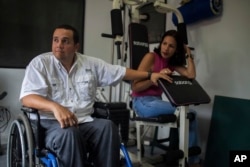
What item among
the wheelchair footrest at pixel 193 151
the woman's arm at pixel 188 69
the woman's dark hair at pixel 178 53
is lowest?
the wheelchair footrest at pixel 193 151

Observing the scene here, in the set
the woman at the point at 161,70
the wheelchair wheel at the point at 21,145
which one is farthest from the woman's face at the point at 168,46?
the wheelchair wheel at the point at 21,145

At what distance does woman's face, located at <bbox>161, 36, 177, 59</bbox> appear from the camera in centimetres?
233

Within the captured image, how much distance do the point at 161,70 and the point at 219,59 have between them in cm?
97

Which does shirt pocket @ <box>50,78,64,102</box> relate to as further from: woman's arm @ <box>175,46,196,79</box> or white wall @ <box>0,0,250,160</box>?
white wall @ <box>0,0,250,160</box>

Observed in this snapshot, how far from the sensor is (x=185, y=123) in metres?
1.92

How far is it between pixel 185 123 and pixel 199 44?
4.45 feet

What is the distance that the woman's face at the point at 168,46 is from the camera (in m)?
2.33

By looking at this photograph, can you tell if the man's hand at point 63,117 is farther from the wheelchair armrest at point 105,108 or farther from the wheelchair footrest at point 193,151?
the wheelchair footrest at point 193,151

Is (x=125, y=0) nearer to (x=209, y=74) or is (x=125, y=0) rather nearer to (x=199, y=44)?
(x=199, y=44)

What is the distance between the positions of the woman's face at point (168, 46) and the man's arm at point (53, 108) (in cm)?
120

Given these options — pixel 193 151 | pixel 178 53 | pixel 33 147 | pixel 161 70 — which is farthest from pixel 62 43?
pixel 193 151

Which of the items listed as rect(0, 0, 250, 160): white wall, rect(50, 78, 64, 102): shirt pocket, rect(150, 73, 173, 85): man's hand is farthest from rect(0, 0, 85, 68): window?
rect(150, 73, 173, 85): man's hand

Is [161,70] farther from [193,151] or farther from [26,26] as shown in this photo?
[26,26]

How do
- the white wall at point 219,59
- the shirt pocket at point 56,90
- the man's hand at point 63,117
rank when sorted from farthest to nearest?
the white wall at point 219,59, the shirt pocket at point 56,90, the man's hand at point 63,117
